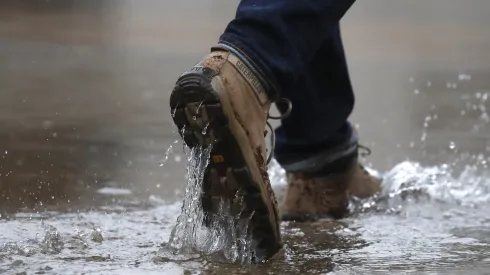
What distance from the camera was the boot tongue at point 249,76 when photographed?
50.0 inches

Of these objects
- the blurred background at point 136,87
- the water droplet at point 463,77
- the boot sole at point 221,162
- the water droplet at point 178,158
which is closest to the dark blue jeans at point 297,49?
the boot sole at point 221,162

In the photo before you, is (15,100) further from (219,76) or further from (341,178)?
(219,76)

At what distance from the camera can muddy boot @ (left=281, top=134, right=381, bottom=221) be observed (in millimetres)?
1699

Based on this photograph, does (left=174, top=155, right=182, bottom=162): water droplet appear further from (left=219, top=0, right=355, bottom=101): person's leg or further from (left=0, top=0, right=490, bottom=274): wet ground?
(left=219, top=0, right=355, bottom=101): person's leg

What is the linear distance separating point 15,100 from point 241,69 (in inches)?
73.5

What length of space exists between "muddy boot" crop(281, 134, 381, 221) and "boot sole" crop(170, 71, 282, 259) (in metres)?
0.43

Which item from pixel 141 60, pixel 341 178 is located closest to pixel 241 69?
pixel 341 178

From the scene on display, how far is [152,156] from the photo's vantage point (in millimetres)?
2381

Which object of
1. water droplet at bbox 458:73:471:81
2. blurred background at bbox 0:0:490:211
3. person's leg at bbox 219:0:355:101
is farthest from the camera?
water droplet at bbox 458:73:471:81

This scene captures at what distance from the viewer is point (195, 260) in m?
1.21

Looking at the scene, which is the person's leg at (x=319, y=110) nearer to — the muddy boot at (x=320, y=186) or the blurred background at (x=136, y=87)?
the muddy boot at (x=320, y=186)

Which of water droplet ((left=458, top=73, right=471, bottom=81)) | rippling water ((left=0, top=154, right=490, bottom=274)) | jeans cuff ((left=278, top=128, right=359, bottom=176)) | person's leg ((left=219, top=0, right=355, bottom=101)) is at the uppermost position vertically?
water droplet ((left=458, top=73, right=471, bottom=81))

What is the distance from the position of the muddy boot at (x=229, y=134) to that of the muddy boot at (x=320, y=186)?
42cm

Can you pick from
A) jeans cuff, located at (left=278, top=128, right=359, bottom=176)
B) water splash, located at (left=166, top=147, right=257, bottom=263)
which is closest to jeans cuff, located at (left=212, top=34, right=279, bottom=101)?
water splash, located at (left=166, top=147, right=257, bottom=263)
